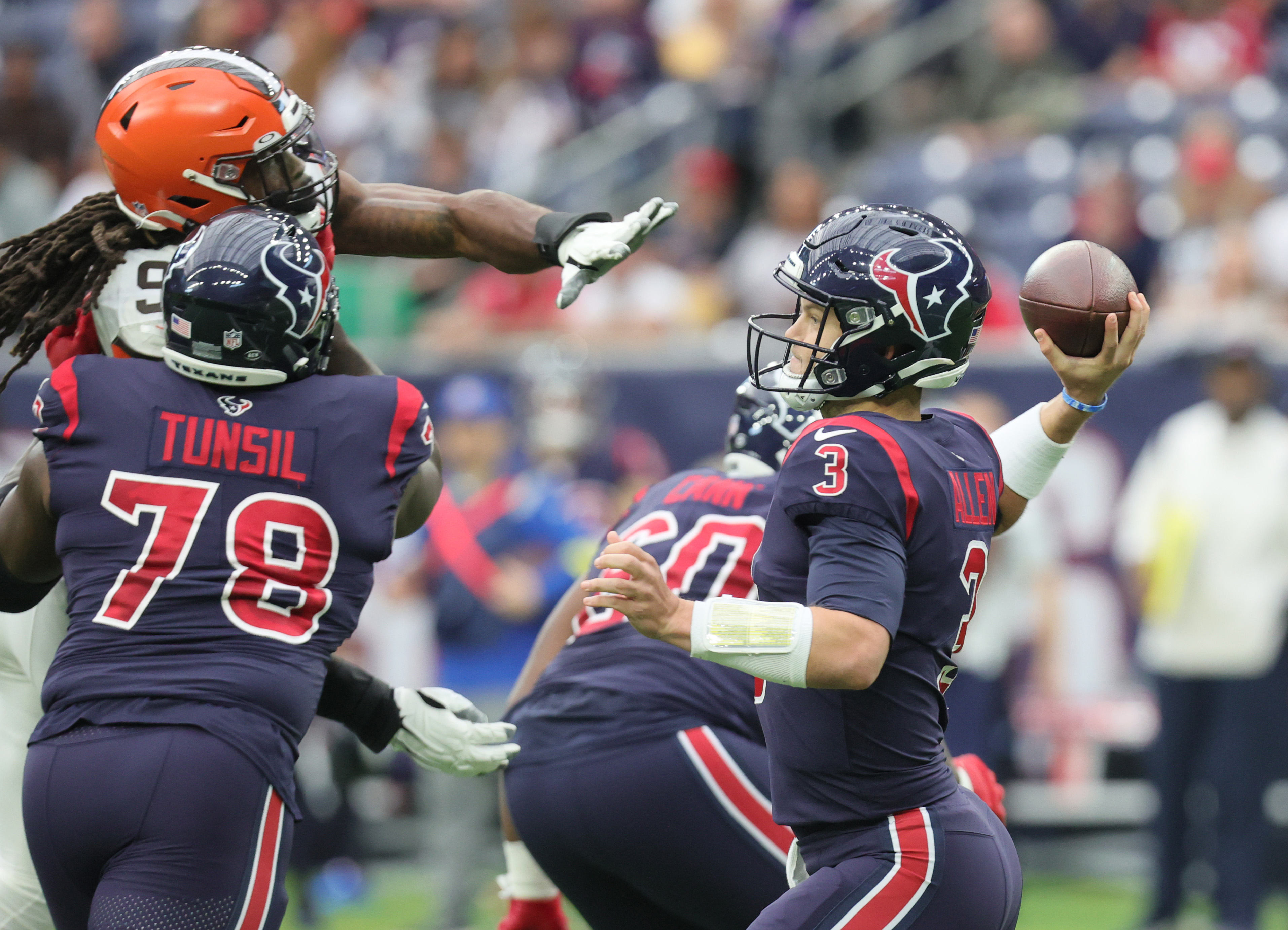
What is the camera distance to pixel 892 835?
9.72 feet

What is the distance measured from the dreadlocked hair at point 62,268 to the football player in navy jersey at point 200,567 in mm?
390

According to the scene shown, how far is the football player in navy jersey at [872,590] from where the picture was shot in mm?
2816

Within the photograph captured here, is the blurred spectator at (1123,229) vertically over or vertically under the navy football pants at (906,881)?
over

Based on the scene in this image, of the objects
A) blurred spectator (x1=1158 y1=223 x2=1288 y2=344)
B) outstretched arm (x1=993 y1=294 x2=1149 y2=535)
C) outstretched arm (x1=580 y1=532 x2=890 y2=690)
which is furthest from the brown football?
blurred spectator (x1=1158 y1=223 x2=1288 y2=344)

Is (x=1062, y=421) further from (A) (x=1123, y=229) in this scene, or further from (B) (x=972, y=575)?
(A) (x=1123, y=229)

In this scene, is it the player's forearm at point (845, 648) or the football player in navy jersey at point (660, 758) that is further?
the football player in navy jersey at point (660, 758)

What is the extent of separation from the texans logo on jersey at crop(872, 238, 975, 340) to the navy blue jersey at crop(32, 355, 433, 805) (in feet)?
3.32

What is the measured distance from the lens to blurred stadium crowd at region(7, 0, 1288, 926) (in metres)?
7.82

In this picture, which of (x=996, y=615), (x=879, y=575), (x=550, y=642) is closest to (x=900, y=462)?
(x=879, y=575)

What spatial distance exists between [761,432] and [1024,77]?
683cm

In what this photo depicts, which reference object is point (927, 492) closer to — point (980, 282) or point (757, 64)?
point (980, 282)

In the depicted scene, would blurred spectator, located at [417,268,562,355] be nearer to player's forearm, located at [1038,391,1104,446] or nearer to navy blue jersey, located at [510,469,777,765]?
navy blue jersey, located at [510,469,777,765]

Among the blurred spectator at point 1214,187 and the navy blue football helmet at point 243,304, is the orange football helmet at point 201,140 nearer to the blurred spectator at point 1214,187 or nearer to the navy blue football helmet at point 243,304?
the navy blue football helmet at point 243,304

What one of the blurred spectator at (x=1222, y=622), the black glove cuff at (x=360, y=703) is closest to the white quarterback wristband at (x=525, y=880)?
the black glove cuff at (x=360, y=703)
